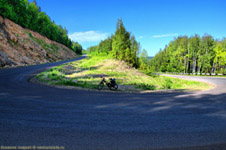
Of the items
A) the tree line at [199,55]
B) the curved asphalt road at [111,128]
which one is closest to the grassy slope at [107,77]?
the curved asphalt road at [111,128]

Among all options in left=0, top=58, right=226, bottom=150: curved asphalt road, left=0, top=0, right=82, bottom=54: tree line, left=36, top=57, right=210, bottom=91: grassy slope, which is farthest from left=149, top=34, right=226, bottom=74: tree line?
left=0, top=0, right=82, bottom=54: tree line

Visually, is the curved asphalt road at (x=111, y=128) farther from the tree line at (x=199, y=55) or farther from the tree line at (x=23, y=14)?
the tree line at (x=199, y=55)

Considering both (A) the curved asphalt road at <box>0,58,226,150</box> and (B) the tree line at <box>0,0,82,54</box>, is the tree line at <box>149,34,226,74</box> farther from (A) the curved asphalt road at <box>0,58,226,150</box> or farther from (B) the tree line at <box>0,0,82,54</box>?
(B) the tree line at <box>0,0,82,54</box>

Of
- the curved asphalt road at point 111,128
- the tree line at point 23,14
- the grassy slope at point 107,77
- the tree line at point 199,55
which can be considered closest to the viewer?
the curved asphalt road at point 111,128

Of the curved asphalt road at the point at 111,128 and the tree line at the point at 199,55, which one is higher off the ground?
the tree line at the point at 199,55

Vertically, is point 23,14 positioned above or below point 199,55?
above

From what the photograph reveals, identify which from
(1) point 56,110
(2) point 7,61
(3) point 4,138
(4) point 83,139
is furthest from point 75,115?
(2) point 7,61

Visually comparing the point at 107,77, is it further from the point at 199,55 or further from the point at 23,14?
the point at 199,55

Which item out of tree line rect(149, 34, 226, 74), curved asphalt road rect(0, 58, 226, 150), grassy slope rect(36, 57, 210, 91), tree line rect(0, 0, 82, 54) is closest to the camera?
curved asphalt road rect(0, 58, 226, 150)

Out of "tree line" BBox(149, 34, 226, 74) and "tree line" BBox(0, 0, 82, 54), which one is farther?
"tree line" BBox(149, 34, 226, 74)

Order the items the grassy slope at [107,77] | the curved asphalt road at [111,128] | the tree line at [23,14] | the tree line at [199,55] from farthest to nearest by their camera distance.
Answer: the tree line at [199,55] → the tree line at [23,14] → the grassy slope at [107,77] → the curved asphalt road at [111,128]

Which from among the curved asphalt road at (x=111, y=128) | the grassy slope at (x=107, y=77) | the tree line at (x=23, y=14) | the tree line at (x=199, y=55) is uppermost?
the tree line at (x=23, y=14)

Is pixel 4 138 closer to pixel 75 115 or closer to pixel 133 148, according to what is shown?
pixel 75 115

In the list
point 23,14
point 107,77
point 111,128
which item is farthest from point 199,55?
point 23,14
